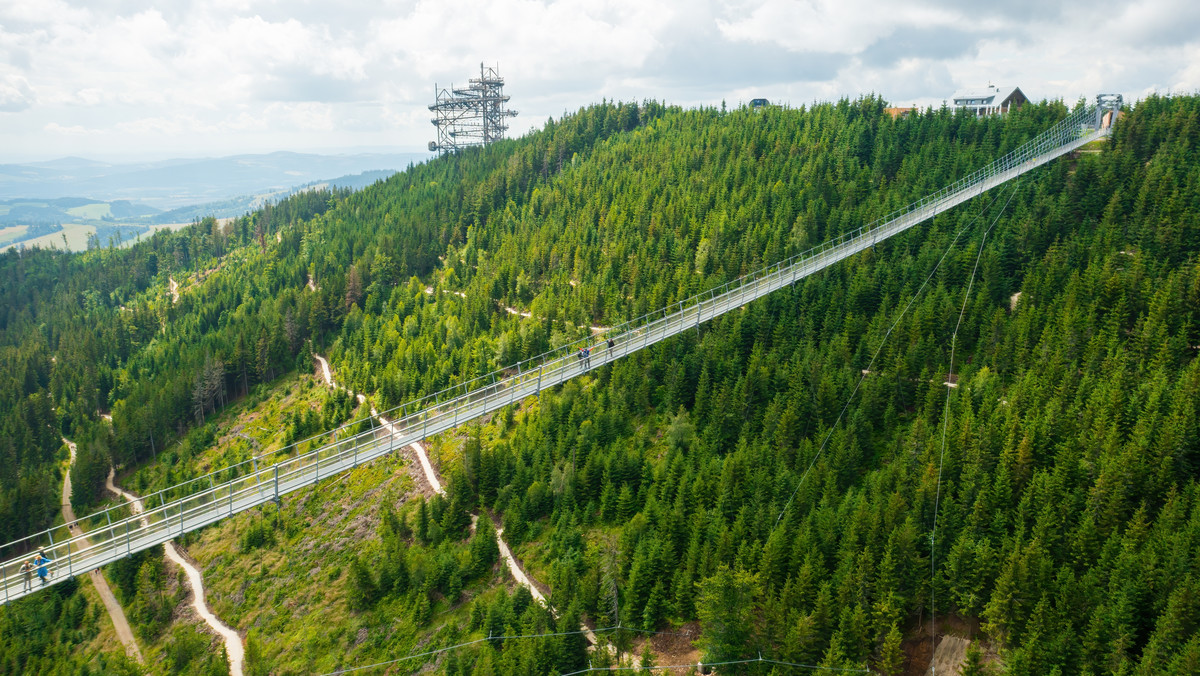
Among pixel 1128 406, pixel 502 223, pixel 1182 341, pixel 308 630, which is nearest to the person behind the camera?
pixel 1128 406

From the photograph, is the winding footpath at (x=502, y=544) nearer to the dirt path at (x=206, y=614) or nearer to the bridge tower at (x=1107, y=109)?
the dirt path at (x=206, y=614)

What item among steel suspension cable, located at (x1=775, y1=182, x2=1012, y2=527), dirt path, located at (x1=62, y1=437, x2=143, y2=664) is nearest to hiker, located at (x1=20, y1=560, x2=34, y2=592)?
dirt path, located at (x1=62, y1=437, x2=143, y2=664)

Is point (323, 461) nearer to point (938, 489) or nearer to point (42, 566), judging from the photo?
point (42, 566)

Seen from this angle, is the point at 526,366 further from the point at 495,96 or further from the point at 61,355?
the point at 61,355

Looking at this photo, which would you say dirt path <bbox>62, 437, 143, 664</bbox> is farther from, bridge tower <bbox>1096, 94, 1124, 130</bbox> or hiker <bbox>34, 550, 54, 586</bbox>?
bridge tower <bbox>1096, 94, 1124, 130</bbox>

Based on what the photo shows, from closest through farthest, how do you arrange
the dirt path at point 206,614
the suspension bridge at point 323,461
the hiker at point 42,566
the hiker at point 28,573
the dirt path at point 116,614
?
the hiker at point 42,566
the hiker at point 28,573
the suspension bridge at point 323,461
the dirt path at point 206,614
the dirt path at point 116,614

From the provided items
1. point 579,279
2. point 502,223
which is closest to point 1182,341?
point 579,279

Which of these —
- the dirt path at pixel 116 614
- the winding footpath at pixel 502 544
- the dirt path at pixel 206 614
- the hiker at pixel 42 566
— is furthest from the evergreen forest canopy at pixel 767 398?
the hiker at pixel 42 566

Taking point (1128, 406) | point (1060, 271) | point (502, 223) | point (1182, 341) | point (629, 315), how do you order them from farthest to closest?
1. point (502, 223)
2. point (629, 315)
3. point (1060, 271)
4. point (1182, 341)
5. point (1128, 406)
